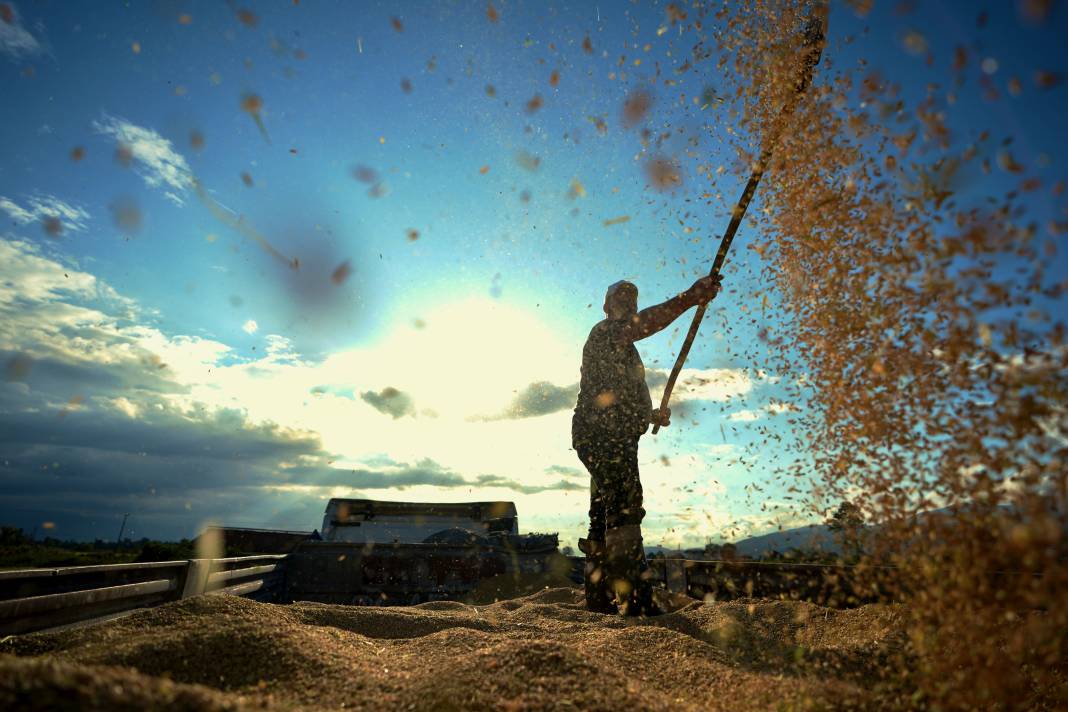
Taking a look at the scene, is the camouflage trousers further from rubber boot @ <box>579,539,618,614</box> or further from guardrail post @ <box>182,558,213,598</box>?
guardrail post @ <box>182,558,213,598</box>

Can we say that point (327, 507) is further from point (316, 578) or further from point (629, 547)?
point (629, 547)

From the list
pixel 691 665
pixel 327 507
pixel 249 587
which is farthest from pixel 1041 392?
pixel 327 507

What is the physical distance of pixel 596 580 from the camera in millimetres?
4609

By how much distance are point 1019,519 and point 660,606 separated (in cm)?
310

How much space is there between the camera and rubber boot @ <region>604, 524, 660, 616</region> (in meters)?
4.27

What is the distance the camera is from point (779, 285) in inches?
156

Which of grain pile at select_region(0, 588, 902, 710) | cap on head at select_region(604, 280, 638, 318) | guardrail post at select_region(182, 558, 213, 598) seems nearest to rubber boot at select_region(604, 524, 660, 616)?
grain pile at select_region(0, 588, 902, 710)

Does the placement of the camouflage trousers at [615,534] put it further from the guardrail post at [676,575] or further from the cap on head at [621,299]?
the cap on head at [621,299]

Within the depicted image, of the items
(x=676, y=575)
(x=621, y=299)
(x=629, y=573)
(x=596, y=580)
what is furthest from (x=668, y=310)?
(x=676, y=575)

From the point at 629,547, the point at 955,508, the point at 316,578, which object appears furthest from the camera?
the point at 316,578

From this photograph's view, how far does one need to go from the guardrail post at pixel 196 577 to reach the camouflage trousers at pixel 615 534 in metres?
2.99

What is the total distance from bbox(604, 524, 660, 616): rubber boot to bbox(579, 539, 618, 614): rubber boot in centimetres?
13

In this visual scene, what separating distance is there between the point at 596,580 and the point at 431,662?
226cm

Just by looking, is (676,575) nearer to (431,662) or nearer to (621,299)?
(621,299)
